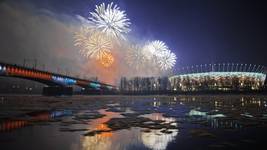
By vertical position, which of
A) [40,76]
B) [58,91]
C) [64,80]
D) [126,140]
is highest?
[40,76]

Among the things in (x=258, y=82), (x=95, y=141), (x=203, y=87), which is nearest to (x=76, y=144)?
(x=95, y=141)

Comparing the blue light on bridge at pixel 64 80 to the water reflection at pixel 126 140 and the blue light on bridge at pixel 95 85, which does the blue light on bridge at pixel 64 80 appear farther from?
the water reflection at pixel 126 140

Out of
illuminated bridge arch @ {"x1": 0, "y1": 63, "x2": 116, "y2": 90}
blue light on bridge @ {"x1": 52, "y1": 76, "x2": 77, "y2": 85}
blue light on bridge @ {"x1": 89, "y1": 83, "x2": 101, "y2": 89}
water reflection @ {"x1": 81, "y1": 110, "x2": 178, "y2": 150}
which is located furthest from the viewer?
blue light on bridge @ {"x1": 89, "y1": 83, "x2": 101, "y2": 89}

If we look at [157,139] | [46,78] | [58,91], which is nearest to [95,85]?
[58,91]

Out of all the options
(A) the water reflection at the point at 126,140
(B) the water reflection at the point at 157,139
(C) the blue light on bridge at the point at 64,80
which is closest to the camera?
(A) the water reflection at the point at 126,140

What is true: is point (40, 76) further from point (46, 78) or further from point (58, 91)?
point (58, 91)

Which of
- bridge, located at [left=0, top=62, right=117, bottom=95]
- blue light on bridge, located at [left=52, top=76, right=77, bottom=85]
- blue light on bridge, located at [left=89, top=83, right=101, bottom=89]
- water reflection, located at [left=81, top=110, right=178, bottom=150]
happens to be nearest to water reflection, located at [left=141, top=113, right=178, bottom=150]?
water reflection, located at [left=81, top=110, right=178, bottom=150]

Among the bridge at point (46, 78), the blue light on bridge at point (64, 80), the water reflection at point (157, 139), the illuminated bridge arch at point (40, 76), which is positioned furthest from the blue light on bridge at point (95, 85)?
the water reflection at point (157, 139)

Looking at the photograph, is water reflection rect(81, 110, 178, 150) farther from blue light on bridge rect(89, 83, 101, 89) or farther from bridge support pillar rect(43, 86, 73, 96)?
blue light on bridge rect(89, 83, 101, 89)

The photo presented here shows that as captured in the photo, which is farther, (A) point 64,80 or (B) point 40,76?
(A) point 64,80

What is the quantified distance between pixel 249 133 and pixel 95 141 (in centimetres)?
692

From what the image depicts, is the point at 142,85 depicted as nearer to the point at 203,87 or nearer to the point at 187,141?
the point at 203,87

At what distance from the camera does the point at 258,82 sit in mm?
194375

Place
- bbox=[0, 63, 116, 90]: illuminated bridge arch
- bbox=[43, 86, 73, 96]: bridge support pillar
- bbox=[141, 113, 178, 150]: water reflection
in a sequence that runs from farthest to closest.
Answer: bbox=[43, 86, 73, 96]: bridge support pillar, bbox=[0, 63, 116, 90]: illuminated bridge arch, bbox=[141, 113, 178, 150]: water reflection
